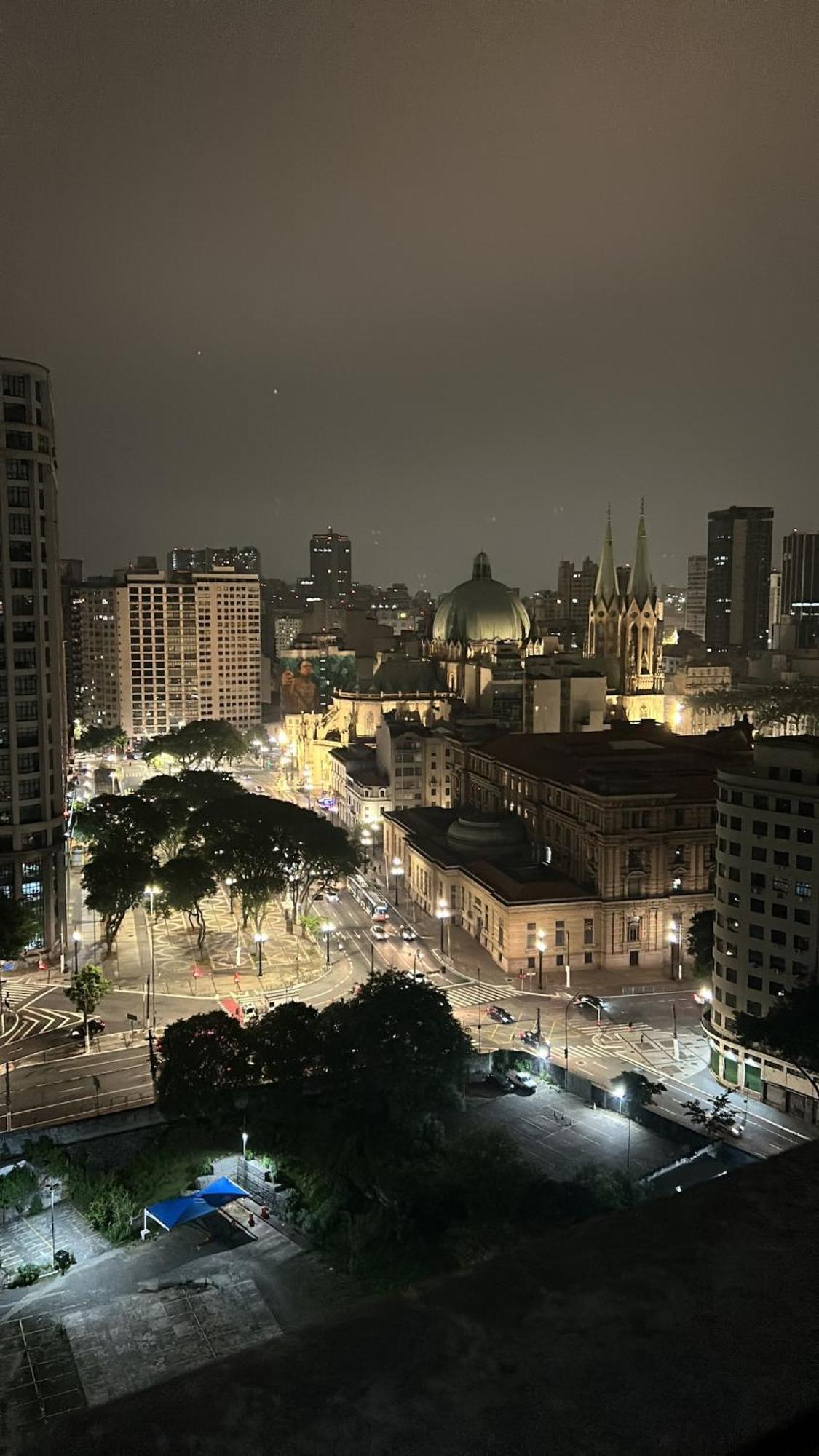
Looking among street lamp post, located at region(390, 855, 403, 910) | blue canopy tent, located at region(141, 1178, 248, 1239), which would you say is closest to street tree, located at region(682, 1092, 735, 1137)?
blue canopy tent, located at region(141, 1178, 248, 1239)

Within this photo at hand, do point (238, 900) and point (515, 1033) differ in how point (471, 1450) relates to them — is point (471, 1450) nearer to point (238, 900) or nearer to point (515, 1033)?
point (515, 1033)

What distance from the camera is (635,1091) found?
51.0m

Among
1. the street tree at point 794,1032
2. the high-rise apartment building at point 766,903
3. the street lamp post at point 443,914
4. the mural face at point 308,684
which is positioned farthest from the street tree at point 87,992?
the mural face at point 308,684

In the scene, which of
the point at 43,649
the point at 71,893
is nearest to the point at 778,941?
the point at 43,649

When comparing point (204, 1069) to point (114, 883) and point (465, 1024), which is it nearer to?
point (465, 1024)

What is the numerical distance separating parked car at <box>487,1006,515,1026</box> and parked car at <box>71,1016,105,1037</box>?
75.7 ft

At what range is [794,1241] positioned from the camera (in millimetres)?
6176

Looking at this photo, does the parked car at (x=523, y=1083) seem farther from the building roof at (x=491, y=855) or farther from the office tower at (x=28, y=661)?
the office tower at (x=28, y=661)

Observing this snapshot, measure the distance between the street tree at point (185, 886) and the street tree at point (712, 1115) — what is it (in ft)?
126

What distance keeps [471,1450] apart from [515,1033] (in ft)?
199

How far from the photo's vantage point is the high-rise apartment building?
5488 cm

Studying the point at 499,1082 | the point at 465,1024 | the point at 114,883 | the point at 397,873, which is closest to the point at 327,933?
the point at 114,883

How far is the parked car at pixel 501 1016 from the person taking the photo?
65312 mm

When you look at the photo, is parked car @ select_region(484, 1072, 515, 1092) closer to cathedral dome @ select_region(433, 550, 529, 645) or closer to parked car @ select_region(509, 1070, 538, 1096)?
parked car @ select_region(509, 1070, 538, 1096)
